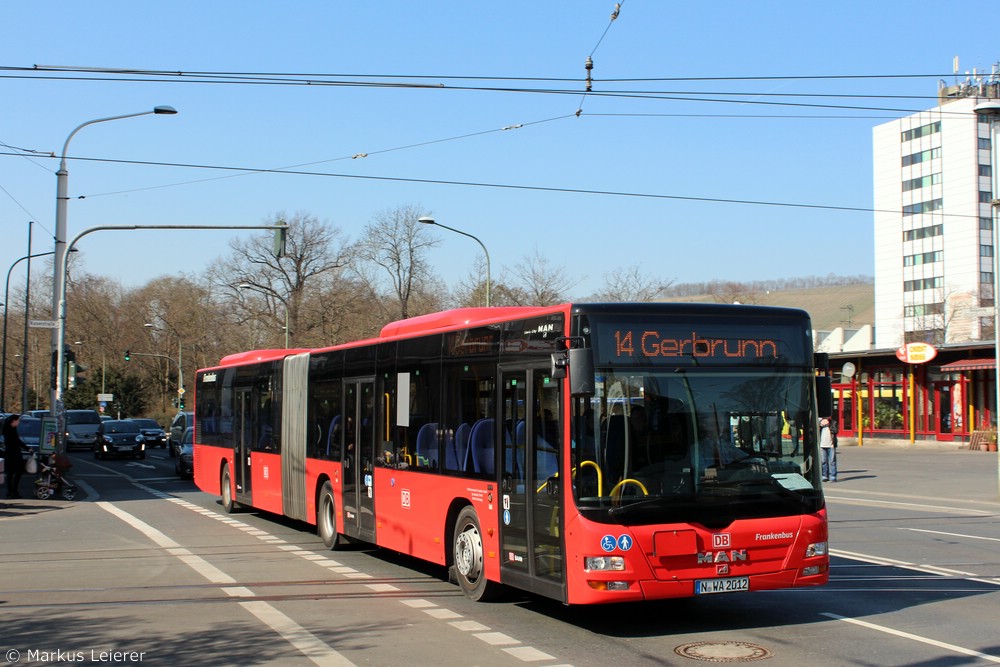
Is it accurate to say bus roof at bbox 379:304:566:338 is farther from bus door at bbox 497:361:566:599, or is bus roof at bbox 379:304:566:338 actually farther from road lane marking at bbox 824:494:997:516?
road lane marking at bbox 824:494:997:516

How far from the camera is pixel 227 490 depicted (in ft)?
70.0

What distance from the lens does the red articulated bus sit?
8773 millimetres

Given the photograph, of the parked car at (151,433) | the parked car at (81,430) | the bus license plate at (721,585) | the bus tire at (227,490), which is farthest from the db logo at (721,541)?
the parked car at (81,430)

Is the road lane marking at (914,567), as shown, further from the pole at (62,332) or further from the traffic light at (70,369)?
the traffic light at (70,369)

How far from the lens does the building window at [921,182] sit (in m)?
104

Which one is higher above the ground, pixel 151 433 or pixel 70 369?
pixel 70 369

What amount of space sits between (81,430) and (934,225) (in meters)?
85.1

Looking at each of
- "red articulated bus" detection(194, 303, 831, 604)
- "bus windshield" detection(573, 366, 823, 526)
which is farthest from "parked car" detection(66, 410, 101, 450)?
"bus windshield" detection(573, 366, 823, 526)

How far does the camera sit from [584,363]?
8.52 metres

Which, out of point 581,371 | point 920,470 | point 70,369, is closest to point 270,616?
point 581,371

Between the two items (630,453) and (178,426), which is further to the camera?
(178,426)

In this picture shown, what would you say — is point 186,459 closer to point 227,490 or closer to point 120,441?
point 227,490

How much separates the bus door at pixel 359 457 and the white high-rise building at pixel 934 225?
8376cm

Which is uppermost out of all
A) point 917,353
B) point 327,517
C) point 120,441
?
point 917,353
